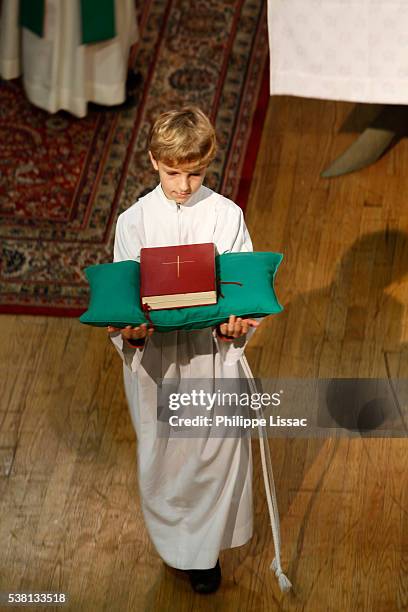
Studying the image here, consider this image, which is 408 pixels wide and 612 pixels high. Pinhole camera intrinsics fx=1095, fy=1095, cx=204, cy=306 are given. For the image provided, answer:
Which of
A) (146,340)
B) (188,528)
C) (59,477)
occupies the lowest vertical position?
(59,477)

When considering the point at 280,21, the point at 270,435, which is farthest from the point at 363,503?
the point at 280,21

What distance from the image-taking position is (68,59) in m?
4.91

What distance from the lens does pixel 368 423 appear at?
3.84 metres

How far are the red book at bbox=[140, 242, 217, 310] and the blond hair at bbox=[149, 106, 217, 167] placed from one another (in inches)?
9.6

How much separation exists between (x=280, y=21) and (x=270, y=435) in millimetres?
1501

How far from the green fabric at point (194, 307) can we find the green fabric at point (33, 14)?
2340 mm

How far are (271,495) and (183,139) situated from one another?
45.0 inches

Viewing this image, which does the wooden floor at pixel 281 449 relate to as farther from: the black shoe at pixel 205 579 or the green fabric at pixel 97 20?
the green fabric at pixel 97 20

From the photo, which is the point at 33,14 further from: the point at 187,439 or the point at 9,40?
the point at 187,439

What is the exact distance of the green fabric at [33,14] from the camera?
15.7 feet

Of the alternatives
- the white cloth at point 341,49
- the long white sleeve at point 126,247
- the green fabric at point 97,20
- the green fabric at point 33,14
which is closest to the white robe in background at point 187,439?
the long white sleeve at point 126,247

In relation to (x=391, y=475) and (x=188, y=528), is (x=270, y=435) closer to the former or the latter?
(x=391, y=475)

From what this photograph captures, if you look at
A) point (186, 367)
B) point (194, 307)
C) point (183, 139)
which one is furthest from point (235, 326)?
point (183, 139)

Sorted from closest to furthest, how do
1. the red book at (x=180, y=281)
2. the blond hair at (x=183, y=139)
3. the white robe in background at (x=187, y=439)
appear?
the blond hair at (x=183, y=139) < the red book at (x=180, y=281) < the white robe in background at (x=187, y=439)
